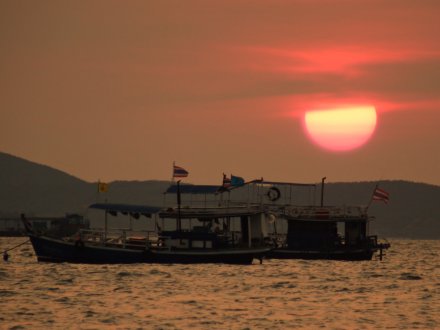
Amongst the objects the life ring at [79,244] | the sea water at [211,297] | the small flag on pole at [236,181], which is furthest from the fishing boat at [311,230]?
the life ring at [79,244]

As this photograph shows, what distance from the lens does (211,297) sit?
202 ft

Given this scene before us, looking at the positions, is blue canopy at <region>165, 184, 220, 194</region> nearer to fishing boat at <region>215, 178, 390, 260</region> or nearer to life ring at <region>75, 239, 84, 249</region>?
fishing boat at <region>215, 178, 390, 260</region>

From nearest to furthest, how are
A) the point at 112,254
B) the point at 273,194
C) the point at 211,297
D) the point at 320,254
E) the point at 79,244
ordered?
the point at 211,297
the point at 79,244
the point at 112,254
the point at 320,254
the point at 273,194

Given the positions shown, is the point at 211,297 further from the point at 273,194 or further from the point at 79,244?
the point at 273,194

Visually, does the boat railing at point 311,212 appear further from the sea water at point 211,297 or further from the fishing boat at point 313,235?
the sea water at point 211,297

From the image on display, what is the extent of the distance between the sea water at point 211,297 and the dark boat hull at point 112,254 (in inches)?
32.6

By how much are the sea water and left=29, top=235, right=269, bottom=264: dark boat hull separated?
2.72 ft

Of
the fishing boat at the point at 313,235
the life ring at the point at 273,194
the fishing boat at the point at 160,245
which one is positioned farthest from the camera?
the life ring at the point at 273,194

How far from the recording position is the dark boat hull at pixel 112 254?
84500 mm

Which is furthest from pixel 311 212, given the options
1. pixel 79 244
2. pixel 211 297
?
pixel 211 297

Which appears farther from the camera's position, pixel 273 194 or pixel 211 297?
pixel 273 194

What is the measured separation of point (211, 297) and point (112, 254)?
24.5 metres

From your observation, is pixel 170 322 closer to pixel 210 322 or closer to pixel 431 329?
pixel 210 322

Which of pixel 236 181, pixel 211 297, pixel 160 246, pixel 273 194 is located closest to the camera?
pixel 211 297
